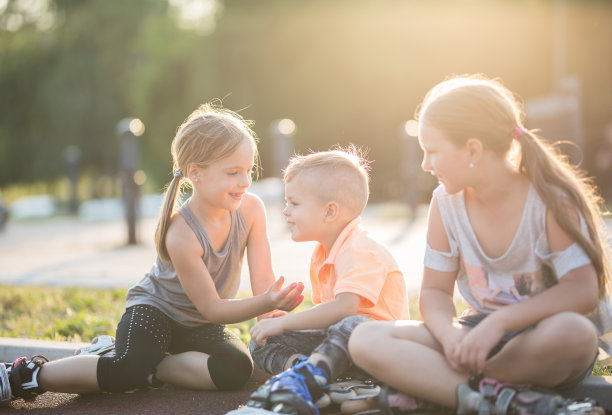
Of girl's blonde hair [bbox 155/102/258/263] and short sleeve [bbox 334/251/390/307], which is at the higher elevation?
girl's blonde hair [bbox 155/102/258/263]

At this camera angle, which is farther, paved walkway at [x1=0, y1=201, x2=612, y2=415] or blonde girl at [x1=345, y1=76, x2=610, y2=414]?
paved walkway at [x1=0, y1=201, x2=612, y2=415]

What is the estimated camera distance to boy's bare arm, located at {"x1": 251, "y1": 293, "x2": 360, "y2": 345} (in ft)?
9.28

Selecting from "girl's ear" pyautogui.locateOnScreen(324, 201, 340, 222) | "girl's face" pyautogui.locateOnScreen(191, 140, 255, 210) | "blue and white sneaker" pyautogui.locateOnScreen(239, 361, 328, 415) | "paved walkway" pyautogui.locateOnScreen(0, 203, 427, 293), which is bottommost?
"paved walkway" pyautogui.locateOnScreen(0, 203, 427, 293)

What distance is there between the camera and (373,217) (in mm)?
13266

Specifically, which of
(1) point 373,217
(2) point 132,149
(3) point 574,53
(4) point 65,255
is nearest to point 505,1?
(3) point 574,53

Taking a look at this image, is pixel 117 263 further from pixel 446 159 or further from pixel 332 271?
pixel 446 159

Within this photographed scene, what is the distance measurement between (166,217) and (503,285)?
60.2 inches

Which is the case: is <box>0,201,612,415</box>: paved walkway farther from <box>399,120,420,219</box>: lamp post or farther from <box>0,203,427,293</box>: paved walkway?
<box>399,120,420,219</box>: lamp post

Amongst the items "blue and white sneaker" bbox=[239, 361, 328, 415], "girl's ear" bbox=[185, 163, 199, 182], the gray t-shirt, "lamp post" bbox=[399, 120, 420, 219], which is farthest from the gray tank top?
"lamp post" bbox=[399, 120, 420, 219]

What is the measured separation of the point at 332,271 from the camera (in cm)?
304

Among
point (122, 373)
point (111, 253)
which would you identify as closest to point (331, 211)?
point (122, 373)

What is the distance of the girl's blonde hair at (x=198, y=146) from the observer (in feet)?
10.5

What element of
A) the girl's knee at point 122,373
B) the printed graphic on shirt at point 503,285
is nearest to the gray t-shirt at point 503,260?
the printed graphic on shirt at point 503,285

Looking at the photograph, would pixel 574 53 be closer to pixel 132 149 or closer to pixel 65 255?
pixel 132 149
